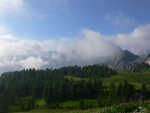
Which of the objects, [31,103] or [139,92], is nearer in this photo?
[139,92]

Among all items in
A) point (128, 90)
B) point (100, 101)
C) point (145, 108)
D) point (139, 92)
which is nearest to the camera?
point (145, 108)

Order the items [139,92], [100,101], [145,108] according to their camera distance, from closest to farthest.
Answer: [145,108] < [139,92] < [100,101]

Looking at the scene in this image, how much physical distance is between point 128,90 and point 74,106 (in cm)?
5433

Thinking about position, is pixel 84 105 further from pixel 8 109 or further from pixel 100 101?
pixel 8 109

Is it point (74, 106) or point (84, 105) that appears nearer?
point (84, 105)

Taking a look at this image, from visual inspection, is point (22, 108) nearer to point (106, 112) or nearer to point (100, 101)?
point (100, 101)

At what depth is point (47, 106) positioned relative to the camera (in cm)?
19788

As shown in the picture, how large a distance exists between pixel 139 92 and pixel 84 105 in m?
39.6

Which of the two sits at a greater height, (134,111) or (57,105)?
(134,111)

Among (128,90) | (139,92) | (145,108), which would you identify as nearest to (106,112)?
(145,108)

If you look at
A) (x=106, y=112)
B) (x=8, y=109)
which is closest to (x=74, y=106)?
(x=8, y=109)

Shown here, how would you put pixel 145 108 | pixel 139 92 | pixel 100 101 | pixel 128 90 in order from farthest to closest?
1. pixel 100 101
2. pixel 139 92
3. pixel 128 90
4. pixel 145 108

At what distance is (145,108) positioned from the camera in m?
29.3

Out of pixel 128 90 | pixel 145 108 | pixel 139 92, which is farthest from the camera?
pixel 139 92
